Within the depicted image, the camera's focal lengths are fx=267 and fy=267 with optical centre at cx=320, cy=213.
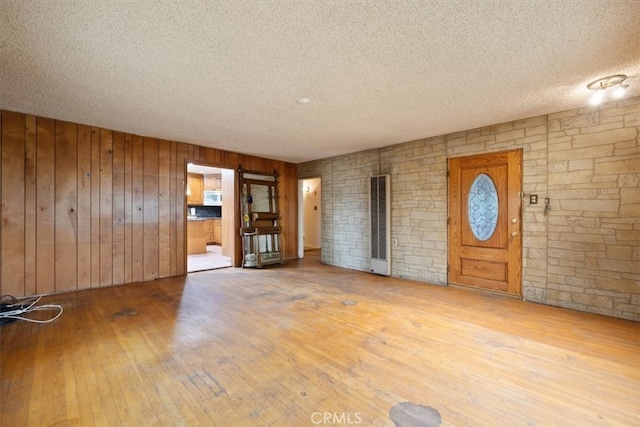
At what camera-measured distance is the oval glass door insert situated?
3980mm

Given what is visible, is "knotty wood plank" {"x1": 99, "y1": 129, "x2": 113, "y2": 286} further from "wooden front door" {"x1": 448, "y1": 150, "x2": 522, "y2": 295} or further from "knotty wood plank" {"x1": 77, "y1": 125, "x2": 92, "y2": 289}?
"wooden front door" {"x1": 448, "y1": 150, "x2": 522, "y2": 295}

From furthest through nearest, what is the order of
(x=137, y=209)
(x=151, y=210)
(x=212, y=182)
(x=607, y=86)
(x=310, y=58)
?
1. (x=212, y=182)
2. (x=151, y=210)
3. (x=137, y=209)
4. (x=607, y=86)
5. (x=310, y=58)

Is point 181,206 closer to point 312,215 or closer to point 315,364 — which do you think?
point 315,364

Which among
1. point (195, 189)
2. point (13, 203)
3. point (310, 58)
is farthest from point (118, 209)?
point (195, 189)

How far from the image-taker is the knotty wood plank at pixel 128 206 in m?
4.49

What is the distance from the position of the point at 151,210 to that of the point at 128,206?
347mm

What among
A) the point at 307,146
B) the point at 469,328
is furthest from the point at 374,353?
the point at 307,146

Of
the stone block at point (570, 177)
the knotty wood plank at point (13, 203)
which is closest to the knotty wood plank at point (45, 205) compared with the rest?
the knotty wood plank at point (13, 203)

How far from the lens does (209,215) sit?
31.8ft

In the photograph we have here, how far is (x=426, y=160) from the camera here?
4680 millimetres

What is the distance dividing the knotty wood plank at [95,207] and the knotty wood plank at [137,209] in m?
0.46

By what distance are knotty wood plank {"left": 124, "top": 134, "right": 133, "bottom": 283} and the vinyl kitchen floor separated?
1136 millimetres

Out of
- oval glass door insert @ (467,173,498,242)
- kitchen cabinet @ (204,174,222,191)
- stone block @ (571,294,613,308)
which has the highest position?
kitchen cabinet @ (204,174,222,191)

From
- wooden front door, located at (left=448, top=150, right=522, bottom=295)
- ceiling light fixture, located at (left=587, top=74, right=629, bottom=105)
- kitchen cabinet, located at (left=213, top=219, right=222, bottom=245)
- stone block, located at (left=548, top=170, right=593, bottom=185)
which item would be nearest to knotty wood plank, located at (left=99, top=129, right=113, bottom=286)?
kitchen cabinet, located at (left=213, top=219, right=222, bottom=245)
